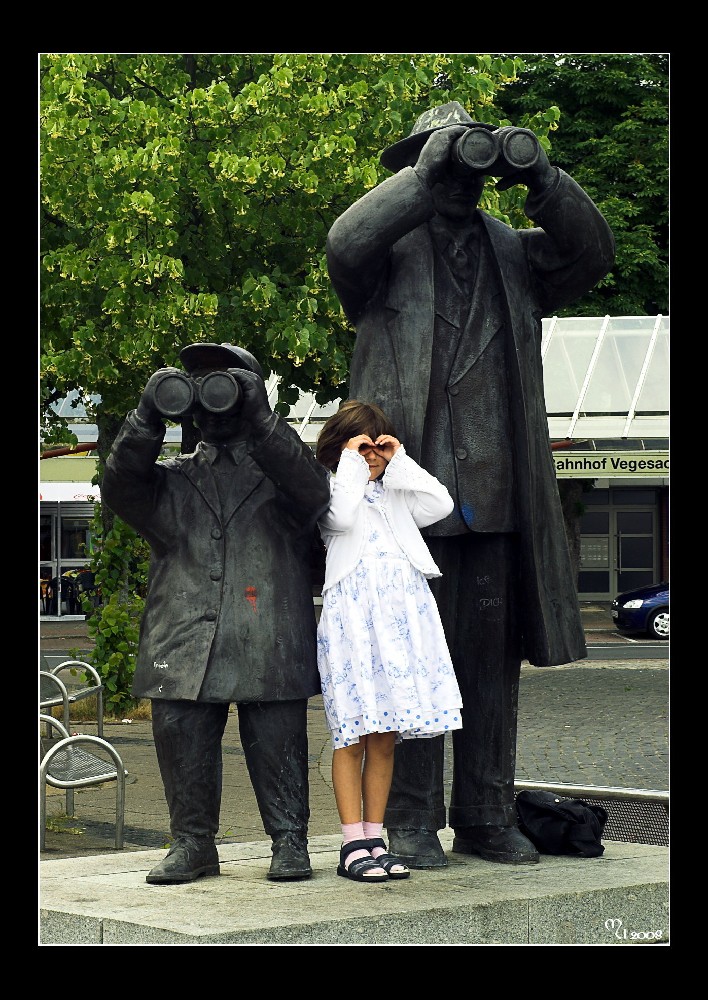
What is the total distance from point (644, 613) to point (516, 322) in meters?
22.2

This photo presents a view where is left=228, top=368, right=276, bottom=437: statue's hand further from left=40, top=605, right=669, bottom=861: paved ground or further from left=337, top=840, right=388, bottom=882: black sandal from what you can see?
left=40, top=605, right=669, bottom=861: paved ground

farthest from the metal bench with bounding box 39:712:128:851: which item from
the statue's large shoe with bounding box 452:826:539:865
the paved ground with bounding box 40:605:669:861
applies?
the statue's large shoe with bounding box 452:826:539:865

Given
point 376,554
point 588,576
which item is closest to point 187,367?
point 376,554

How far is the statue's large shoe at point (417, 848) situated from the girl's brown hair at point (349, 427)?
140 centimetres

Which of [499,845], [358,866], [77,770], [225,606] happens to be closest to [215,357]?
[225,606]

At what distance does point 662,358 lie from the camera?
92.4 feet

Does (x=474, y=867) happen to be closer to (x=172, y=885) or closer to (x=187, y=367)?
(x=172, y=885)

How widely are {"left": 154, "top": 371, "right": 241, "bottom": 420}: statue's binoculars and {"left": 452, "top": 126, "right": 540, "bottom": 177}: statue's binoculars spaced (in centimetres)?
120

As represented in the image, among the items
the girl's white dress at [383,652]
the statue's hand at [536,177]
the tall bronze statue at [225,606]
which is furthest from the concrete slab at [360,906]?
the statue's hand at [536,177]

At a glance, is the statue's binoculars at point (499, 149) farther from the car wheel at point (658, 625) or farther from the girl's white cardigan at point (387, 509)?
the car wheel at point (658, 625)

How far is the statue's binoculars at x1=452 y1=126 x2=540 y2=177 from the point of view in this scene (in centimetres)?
562

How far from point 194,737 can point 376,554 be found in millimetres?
895

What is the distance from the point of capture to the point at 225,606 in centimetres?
553

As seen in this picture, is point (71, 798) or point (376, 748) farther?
→ point (71, 798)
